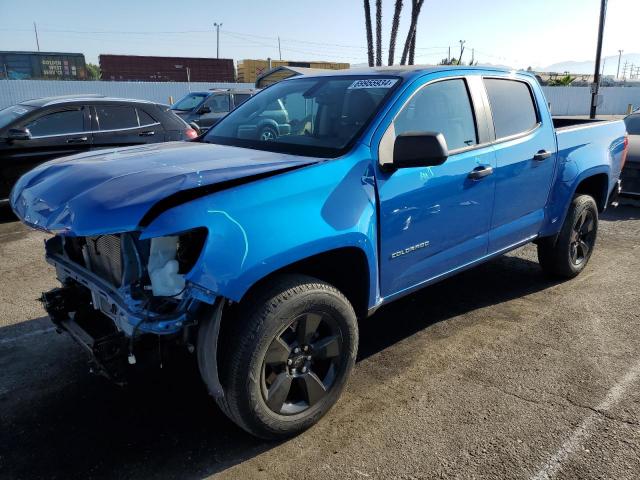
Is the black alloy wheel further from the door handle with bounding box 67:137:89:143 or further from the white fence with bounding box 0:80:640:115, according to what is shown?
the white fence with bounding box 0:80:640:115

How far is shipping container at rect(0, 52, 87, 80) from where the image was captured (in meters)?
41.3

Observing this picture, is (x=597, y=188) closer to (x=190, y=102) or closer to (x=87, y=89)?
(x=190, y=102)

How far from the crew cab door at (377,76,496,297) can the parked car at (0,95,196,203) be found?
561 centimetres

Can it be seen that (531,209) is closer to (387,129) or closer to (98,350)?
(387,129)

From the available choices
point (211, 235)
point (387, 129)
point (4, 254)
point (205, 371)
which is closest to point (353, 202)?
point (387, 129)

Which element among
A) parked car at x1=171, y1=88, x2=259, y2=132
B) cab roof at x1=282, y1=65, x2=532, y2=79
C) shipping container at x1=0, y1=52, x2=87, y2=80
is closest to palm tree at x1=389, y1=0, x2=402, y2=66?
parked car at x1=171, y1=88, x2=259, y2=132

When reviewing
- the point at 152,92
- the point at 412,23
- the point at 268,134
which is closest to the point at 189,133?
the point at 268,134

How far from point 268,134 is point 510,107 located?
1.93 metres

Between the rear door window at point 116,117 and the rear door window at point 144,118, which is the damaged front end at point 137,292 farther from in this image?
the rear door window at point 144,118

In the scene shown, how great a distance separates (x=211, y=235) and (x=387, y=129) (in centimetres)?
135

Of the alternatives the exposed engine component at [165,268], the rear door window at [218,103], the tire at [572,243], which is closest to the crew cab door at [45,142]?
the exposed engine component at [165,268]

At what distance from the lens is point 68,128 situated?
23.9 ft

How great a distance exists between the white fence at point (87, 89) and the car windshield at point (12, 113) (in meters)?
17.0

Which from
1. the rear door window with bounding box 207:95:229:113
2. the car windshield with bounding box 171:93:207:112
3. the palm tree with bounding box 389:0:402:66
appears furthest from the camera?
the palm tree with bounding box 389:0:402:66
